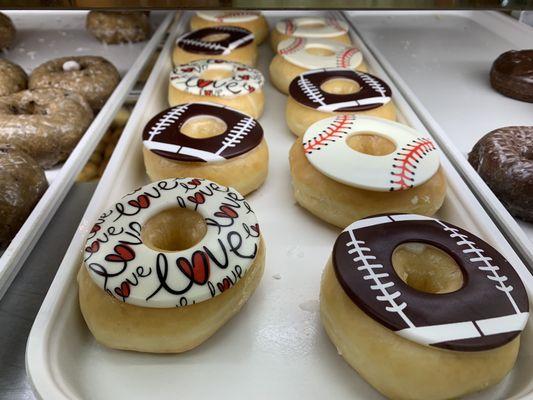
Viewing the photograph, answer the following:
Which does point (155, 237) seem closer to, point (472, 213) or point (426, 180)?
point (426, 180)

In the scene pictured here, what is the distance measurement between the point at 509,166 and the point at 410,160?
36 cm

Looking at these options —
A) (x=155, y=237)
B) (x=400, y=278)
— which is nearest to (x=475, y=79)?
(x=400, y=278)

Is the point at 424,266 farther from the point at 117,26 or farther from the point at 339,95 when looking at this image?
the point at 117,26

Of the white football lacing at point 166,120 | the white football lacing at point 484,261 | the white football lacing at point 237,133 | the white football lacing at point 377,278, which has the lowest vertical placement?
the white football lacing at point 166,120

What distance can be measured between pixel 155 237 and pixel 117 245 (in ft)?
0.38

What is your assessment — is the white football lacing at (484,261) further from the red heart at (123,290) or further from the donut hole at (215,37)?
the donut hole at (215,37)

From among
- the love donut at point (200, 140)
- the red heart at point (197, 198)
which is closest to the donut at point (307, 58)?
the love donut at point (200, 140)

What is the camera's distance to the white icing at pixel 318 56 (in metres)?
2.02

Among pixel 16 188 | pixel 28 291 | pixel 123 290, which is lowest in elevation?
pixel 28 291

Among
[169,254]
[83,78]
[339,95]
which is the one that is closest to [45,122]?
[83,78]

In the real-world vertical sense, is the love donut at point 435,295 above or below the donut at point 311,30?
above

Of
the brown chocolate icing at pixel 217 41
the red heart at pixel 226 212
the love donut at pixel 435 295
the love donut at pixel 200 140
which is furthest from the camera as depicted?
the brown chocolate icing at pixel 217 41

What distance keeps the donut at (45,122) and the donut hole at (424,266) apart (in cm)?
123

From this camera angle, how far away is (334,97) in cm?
174
